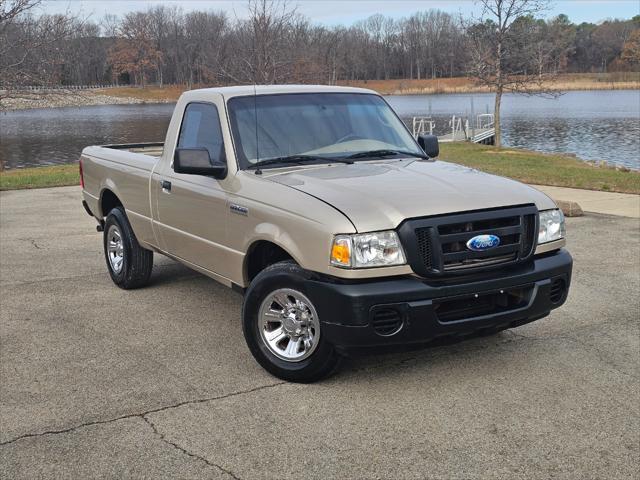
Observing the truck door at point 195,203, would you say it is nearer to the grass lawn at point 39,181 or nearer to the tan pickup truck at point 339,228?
the tan pickup truck at point 339,228

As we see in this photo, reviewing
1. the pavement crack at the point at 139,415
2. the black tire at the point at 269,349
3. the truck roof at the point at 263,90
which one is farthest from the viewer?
the truck roof at the point at 263,90

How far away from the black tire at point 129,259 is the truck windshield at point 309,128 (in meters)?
2.06

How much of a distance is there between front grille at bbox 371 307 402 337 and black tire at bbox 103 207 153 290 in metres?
3.39

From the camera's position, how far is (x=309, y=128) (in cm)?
543

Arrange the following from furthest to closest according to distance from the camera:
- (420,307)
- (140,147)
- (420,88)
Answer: (420,88) < (140,147) < (420,307)

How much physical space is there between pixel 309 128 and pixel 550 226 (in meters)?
1.92

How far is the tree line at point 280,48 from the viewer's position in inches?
895

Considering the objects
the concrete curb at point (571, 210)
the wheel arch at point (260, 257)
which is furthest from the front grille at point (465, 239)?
the concrete curb at point (571, 210)

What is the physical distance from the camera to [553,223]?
187 inches

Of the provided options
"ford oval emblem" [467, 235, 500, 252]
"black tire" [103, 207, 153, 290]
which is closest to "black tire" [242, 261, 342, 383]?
"ford oval emblem" [467, 235, 500, 252]

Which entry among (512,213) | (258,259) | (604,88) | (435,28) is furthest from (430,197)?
(435,28)

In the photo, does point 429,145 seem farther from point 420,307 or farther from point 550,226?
point 420,307

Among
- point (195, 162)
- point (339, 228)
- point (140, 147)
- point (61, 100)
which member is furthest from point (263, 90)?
point (61, 100)

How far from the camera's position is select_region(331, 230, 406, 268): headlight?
4066mm
